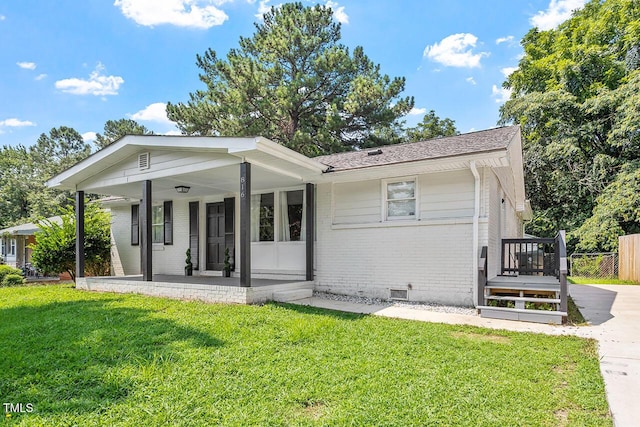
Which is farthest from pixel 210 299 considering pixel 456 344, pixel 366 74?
pixel 366 74

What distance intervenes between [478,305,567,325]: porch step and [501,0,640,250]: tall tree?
13.6m

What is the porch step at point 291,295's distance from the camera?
7.42 metres

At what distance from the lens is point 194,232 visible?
37.0 ft

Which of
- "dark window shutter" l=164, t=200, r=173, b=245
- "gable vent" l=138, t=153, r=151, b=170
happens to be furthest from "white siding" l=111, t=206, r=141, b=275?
"gable vent" l=138, t=153, r=151, b=170

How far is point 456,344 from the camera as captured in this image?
15.0ft

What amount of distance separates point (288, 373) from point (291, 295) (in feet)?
13.9

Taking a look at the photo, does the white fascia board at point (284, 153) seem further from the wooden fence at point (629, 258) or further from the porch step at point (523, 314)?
the wooden fence at point (629, 258)

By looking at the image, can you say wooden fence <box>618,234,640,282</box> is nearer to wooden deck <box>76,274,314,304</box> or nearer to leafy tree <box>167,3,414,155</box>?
leafy tree <box>167,3,414,155</box>

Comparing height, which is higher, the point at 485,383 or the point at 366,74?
the point at 366,74

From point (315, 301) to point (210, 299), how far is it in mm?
2171

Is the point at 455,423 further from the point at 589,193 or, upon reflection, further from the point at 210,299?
the point at 589,193

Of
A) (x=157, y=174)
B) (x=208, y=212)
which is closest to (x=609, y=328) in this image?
(x=157, y=174)

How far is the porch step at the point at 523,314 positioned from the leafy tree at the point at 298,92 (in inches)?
552

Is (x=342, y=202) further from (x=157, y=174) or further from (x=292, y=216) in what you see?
(x=157, y=174)
